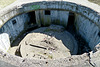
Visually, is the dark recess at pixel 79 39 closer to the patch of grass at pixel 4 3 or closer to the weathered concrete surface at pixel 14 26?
the weathered concrete surface at pixel 14 26

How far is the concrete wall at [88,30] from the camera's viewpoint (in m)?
12.8

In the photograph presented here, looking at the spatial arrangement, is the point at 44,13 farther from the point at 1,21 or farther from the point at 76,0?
the point at 1,21

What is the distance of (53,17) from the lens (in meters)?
17.4

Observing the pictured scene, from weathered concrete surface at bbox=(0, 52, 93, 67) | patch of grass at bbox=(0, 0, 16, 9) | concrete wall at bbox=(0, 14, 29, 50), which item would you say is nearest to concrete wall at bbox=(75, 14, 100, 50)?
weathered concrete surface at bbox=(0, 52, 93, 67)

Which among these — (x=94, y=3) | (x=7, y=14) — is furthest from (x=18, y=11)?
(x=94, y=3)

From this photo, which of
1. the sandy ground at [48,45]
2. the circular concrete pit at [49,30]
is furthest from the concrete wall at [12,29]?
the sandy ground at [48,45]

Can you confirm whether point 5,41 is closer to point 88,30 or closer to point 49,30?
point 49,30

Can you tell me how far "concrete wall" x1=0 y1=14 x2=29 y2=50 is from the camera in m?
13.6

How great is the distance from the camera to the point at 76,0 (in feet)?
52.5

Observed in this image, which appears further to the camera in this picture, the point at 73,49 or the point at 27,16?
the point at 27,16

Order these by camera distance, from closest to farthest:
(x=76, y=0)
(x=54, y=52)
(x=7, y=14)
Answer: (x=54, y=52) < (x=7, y=14) < (x=76, y=0)

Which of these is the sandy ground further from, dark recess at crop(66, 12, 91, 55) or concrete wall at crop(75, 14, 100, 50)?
concrete wall at crop(75, 14, 100, 50)

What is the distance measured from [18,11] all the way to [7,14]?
5.92 ft

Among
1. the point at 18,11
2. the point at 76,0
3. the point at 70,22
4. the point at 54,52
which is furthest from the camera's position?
the point at 70,22
